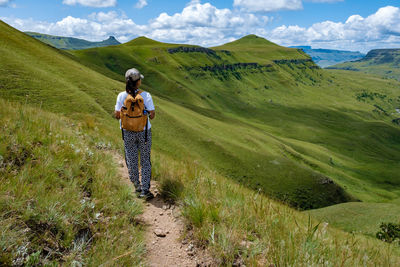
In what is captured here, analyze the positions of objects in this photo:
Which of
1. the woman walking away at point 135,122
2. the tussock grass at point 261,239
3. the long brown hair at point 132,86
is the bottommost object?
the tussock grass at point 261,239

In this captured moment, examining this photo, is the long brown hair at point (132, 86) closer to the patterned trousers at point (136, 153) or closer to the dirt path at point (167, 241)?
the patterned trousers at point (136, 153)

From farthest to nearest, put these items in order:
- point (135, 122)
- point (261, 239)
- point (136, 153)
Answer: point (136, 153) < point (135, 122) < point (261, 239)

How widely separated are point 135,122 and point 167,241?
364cm

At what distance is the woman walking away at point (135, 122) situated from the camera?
718 cm

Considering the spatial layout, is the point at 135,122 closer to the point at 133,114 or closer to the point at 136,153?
the point at 133,114

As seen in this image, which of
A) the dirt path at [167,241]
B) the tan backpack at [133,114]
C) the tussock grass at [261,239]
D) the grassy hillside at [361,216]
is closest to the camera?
the tussock grass at [261,239]

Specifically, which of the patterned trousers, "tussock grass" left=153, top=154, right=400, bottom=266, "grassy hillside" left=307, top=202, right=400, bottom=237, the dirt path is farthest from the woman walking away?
"grassy hillside" left=307, top=202, right=400, bottom=237

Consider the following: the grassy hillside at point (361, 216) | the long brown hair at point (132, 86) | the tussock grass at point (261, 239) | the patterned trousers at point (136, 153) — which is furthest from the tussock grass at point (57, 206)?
the grassy hillside at point (361, 216)

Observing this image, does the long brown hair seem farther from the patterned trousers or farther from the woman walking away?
the patterned trousers

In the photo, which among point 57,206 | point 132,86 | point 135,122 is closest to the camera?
point 57,206

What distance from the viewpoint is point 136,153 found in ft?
25.7

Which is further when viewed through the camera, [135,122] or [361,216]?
[361,216]

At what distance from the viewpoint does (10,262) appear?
3.10m

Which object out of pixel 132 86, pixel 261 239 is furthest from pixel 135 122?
pixel 261 239
